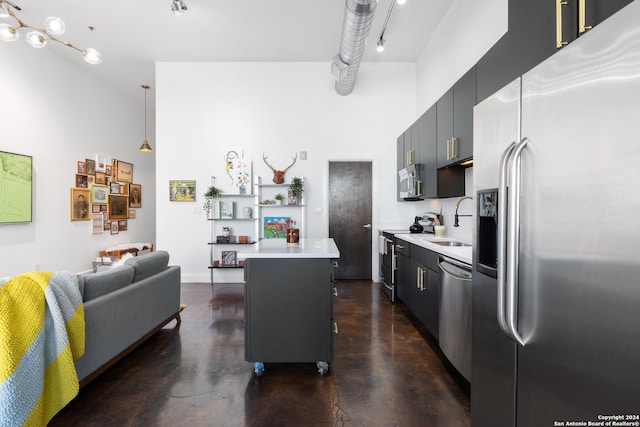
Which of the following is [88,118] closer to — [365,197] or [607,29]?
[365,197]

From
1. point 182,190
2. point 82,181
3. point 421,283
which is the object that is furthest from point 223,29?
point 421,283

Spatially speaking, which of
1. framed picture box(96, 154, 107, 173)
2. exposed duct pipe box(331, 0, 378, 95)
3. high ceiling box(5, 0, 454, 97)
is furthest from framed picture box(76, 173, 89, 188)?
exposed duct pipe box(331, 0, 378, 95)

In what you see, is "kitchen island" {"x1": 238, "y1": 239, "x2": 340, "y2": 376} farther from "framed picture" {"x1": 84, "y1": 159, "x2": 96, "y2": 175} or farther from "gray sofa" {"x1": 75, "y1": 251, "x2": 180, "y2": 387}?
"framed picture" {"x1": 84, "y1": 159, "x2": 96, "y2": 175}

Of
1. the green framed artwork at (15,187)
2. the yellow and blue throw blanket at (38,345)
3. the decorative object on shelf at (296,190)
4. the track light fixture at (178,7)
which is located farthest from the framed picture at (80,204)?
the yellow and blue throw blanket at (38,345)

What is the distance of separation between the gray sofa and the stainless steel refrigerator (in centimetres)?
247

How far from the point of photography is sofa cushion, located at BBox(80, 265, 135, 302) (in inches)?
85.9

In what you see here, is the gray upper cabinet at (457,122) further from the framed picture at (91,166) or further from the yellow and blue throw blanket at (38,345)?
the framed picture at (91,166)

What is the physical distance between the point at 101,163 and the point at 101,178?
302 millimetres

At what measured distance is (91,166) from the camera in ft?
19.3

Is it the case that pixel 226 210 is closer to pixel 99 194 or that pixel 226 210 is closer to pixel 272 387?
A: pixel 99 194

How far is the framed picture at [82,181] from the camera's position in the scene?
5582 millimetres

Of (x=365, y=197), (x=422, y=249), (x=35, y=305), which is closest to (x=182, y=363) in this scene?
(x=35, y=305)

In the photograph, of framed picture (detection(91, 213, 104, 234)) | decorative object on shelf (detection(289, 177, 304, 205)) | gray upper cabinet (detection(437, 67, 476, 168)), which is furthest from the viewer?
framed picture (detection(91, 213, 104, 234))

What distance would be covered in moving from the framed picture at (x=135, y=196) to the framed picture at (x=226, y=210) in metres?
3.11
